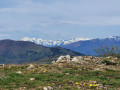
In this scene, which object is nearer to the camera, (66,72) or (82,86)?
(82,86)

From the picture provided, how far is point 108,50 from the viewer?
163ft

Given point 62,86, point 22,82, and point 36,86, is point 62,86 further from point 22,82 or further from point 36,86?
point 22,82

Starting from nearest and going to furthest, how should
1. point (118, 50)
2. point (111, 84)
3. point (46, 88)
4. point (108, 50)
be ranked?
point (46, 88)
point (111, 84)
point (118, 50)
point (108, 50)

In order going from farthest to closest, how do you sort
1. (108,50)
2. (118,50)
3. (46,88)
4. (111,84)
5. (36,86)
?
(108,50) → (118,50) → (111,84) → (36,86) → (46,88)

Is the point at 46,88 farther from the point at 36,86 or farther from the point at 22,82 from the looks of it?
the point at 22,82

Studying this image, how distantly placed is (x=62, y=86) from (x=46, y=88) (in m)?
1.73

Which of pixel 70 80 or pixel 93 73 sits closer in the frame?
pixel 70 80

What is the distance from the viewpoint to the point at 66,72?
2134 centimetres

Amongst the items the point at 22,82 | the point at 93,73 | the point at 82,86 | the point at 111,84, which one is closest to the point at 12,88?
the point at 22,82

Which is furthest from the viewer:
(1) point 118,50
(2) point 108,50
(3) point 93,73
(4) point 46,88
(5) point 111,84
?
(2) point 108,50

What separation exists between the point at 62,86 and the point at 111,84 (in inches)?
162

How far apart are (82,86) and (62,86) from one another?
1478mm

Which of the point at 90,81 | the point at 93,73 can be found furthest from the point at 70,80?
the point at 93,73

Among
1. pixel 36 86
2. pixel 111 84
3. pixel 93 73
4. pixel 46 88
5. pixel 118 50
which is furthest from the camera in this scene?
pixel 118 50
